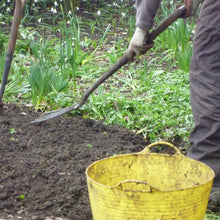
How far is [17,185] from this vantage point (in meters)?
3.27

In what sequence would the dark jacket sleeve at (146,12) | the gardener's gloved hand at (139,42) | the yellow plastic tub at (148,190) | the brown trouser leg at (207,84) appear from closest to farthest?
1. the yellow plastic tub at (148,190)
2. the brown trouser leg at (207,84)
3. the dark jacket sleeve at (146,12)
4. the gardener's gloved hand at (139,42)

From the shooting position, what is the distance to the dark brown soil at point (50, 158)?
303 cm

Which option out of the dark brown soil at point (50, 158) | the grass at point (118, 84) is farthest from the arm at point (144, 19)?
the grass at point (118, 84)

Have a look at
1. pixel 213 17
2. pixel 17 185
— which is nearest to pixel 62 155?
pixel 17 185

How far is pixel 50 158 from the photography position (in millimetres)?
3771

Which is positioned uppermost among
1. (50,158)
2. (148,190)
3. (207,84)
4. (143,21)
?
(143,21)

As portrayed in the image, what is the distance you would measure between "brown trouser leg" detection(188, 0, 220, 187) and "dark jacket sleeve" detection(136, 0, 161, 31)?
11.5 inches

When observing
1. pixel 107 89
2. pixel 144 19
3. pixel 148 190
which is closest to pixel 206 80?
pixel 144 19

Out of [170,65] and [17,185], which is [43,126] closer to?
[17,185]

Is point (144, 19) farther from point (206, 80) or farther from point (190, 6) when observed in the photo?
point (206, 80)

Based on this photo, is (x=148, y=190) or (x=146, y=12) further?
(x=146, y=12)

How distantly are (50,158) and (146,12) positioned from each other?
1311mm

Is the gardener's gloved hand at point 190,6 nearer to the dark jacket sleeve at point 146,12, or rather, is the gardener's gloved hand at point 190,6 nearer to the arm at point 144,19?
the arm at point 144,19

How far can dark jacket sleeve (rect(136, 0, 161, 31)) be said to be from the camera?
316 centimetres
